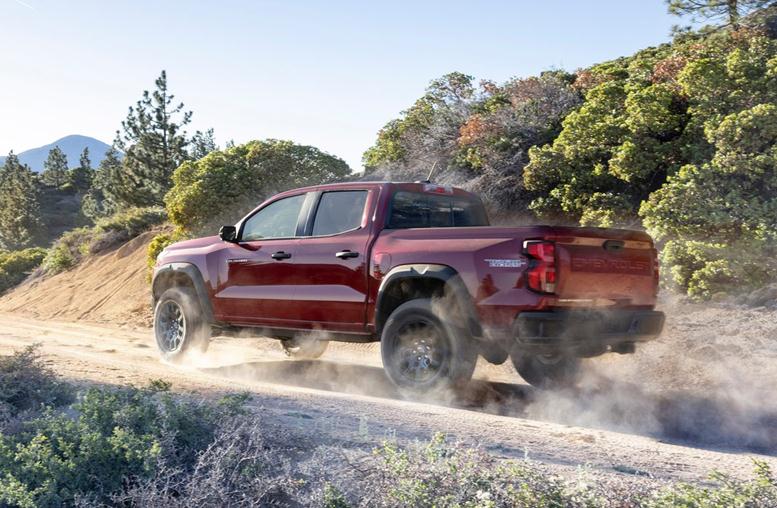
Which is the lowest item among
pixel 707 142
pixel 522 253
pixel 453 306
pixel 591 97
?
pixel 453 306

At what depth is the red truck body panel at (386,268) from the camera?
6156 mm

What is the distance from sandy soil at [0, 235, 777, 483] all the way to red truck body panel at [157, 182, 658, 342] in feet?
2.55

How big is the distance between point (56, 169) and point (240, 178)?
68.5 meters

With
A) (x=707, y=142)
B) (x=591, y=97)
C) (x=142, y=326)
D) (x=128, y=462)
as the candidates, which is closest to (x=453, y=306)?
(x=128, y=462)

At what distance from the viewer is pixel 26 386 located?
235 inches

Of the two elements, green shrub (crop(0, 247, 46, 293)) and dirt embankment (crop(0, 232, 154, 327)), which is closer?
dirt embankment (crop(0, 232, 154, 327))

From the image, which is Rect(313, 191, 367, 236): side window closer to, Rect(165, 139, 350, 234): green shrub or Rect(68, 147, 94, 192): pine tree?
Rect(165, 139, 350, 234): green shrub

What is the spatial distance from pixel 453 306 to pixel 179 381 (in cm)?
270

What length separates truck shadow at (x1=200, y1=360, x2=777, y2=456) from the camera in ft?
19.4

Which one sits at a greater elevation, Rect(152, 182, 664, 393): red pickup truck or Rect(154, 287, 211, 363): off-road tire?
Rect(152, 182, 664, 393): red pickup truck

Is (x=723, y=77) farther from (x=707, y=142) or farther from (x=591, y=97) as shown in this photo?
(x=591, y=97)

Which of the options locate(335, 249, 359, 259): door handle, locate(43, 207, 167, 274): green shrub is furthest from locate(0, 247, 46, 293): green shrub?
locate(335, 249, 359, 259): door handle

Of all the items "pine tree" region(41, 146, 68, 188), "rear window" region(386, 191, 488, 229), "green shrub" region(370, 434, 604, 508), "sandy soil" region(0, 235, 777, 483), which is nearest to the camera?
"green shrub" region(370, 434, 604, 508)

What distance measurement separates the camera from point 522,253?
19.9 feet
